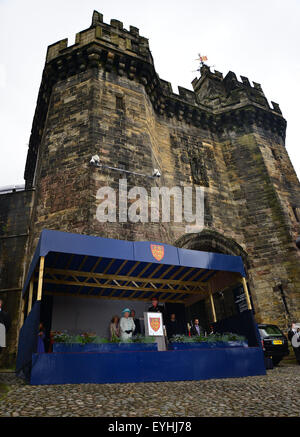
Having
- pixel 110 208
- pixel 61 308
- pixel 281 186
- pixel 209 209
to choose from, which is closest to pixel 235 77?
pixel 281 186

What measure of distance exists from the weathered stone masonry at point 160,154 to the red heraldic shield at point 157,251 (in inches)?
89.7

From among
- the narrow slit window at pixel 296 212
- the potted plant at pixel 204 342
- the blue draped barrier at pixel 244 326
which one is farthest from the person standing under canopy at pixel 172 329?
the narrow slit window at pixel 296 212

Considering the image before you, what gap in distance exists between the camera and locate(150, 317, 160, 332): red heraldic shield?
6890 millimetres

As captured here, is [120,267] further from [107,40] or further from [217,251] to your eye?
[107,40]

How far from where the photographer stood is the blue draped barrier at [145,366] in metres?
5.50

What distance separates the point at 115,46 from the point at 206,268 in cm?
1098

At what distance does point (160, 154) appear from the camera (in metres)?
15.0

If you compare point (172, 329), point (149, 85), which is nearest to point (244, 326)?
point (172, 329)

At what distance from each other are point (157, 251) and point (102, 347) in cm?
275

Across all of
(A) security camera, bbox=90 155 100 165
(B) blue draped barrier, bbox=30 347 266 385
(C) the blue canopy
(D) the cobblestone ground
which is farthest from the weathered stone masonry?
(D) the cobblestone ground
